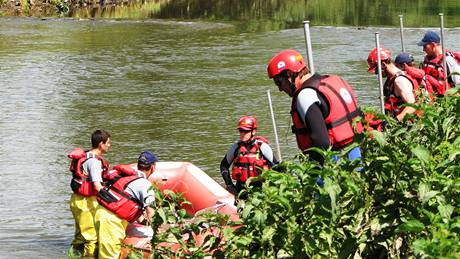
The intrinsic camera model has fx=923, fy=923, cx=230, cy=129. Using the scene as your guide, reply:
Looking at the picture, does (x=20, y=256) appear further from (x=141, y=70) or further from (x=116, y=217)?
(x=141, y=70)

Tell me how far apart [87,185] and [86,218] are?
32 centimetres

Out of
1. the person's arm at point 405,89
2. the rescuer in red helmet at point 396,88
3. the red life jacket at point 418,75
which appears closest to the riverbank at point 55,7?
the red life jacket at point 418,75

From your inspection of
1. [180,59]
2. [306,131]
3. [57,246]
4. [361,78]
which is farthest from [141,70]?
[306,131]

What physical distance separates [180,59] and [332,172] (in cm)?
2008

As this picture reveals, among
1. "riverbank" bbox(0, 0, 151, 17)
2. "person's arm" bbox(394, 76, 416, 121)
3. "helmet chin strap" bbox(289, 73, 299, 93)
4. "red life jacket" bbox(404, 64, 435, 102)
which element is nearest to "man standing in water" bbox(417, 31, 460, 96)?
"red life jacket" bbox(404, 64, 435, 102)

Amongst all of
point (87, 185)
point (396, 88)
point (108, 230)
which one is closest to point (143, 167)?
point (108, 230)

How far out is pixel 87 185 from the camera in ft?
26.7

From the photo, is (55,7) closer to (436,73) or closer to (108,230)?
(436,73)

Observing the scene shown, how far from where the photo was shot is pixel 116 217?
752 cm

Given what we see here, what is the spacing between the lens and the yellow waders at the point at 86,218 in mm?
8203

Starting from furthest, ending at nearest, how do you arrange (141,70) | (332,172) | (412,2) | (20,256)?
(412,2)
(141,70)
(20,256)
(332,172)

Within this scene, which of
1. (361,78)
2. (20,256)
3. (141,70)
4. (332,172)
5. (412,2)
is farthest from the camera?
(412,2)

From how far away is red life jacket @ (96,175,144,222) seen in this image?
7387mm

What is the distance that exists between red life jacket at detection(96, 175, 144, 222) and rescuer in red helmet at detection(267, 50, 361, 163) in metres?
2.42
